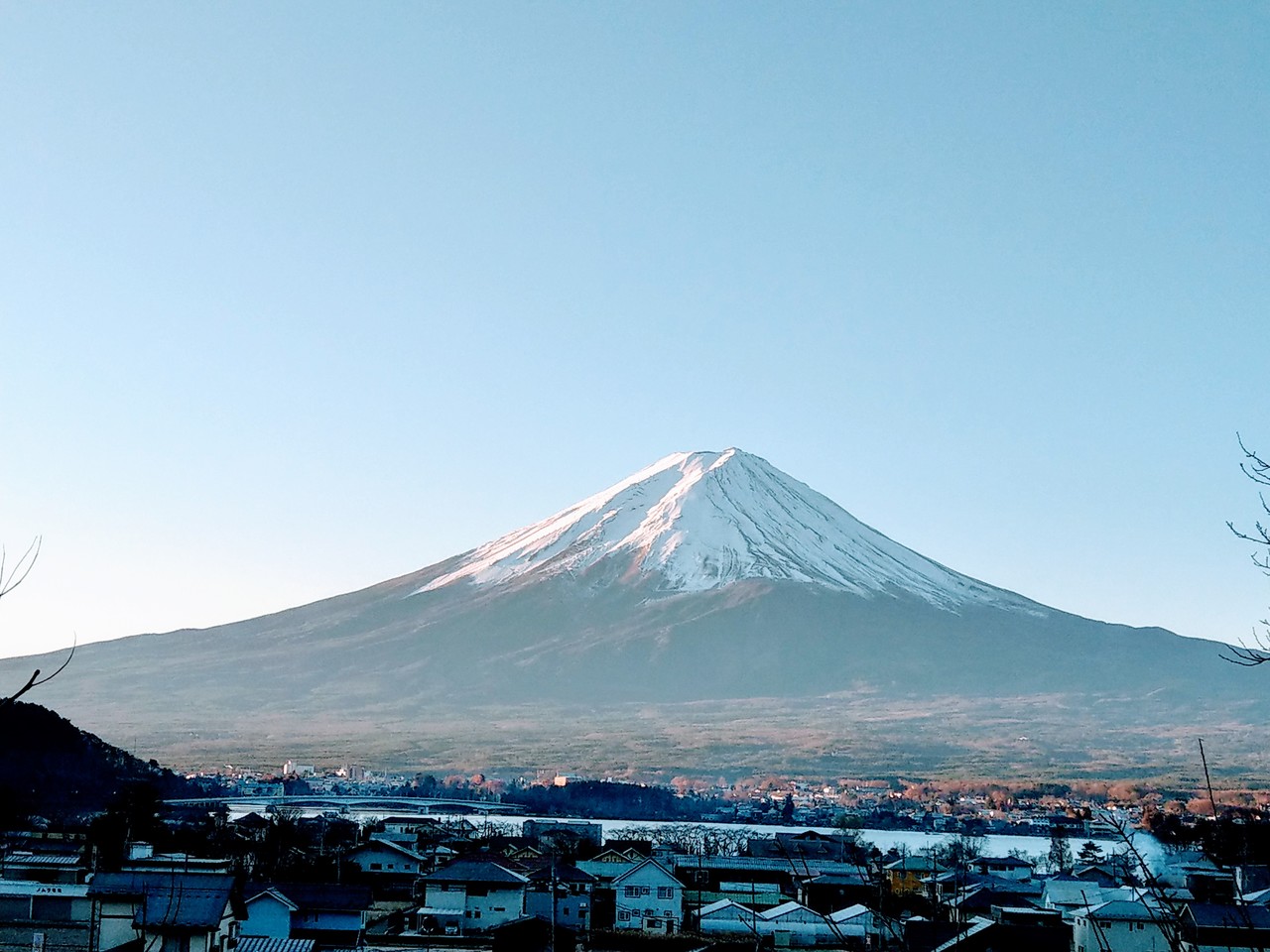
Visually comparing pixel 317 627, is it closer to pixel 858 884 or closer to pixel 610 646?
pixel 610 646

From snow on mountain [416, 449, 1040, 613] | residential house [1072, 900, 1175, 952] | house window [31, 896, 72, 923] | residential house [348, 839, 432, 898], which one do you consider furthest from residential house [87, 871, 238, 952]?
snow on mountain [416, 449, 1040, 613]

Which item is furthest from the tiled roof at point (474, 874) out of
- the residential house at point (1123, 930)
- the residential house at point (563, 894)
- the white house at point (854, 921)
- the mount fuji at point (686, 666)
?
the mount fuji at point (686, 666)

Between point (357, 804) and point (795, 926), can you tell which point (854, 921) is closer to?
point (795, 926)

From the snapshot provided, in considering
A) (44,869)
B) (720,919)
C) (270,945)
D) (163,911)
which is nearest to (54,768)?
(720,919)

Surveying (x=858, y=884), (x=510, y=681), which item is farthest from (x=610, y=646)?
(x=858, y=884)

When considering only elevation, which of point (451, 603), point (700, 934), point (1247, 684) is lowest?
point (700, 934)
